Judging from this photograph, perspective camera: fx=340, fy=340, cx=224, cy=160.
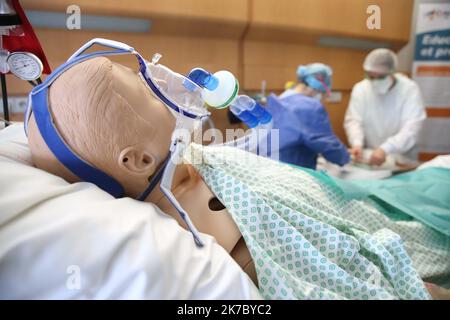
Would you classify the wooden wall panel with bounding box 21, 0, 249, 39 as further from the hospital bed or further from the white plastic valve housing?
the hospital bed

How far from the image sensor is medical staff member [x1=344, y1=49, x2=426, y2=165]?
1884mm

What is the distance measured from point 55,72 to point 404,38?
3.71 feet

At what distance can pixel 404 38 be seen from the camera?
3.92ft

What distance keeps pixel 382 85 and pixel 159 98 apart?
2.14 m

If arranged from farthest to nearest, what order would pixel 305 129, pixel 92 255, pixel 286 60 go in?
pixel 305 129 → pixel 286 60 → pixel 92 255

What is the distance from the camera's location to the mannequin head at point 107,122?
2.06 ft

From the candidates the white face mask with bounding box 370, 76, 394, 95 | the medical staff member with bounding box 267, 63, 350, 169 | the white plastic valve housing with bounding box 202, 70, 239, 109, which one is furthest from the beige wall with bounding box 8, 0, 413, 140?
the white face mask with bounding box 370, 76, 394, 95

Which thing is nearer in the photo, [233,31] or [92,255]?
[92,255]

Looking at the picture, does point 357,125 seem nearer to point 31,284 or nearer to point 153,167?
point 153,167

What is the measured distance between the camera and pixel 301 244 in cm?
65

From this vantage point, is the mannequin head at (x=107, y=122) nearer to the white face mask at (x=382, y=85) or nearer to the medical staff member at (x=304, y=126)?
the medical staff member at (x=304, y=126)

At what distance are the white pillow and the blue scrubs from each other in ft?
4.31
